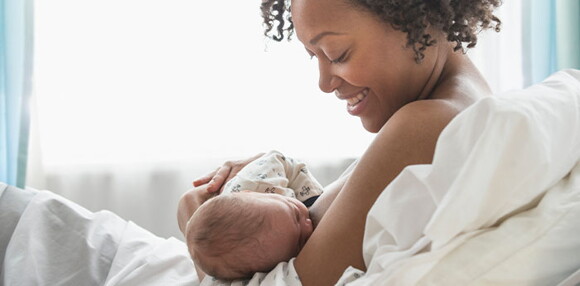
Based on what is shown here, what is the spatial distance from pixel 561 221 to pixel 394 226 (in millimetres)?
227

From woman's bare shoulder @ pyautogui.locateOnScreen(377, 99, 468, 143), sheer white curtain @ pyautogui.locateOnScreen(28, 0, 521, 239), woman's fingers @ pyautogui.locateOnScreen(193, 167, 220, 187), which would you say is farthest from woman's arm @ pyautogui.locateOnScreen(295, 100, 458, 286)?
sheer white curtain @ pyautogui.locateOnScreen(28, 0, 521, 239)

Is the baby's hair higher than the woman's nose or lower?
lower

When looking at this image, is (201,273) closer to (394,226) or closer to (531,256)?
(394,226)

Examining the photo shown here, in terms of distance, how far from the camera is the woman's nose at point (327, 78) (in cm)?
142

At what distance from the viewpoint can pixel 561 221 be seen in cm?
93

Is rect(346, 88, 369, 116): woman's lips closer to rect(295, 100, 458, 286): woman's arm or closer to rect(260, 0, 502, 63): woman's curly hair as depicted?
rect(260, 0, 502, 63): woman's curly hair

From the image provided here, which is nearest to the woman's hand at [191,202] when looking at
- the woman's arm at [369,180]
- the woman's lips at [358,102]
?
the woman's lips at [358,102]

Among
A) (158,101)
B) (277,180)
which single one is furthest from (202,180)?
(158,101)

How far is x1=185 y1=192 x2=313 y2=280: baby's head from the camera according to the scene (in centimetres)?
129

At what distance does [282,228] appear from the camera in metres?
1.31

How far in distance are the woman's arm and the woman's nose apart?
1.00 ft

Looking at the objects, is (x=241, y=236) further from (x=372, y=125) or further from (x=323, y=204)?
(x=372, y=125)

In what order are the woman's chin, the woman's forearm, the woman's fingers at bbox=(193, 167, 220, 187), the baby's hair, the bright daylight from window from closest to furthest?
the baby's hair → the woman's forearm → the woman's chin → the woman's fingers at bbox=(193, 167, 220, 187) → the bright daylight from window

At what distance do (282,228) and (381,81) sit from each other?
36 centimetres
